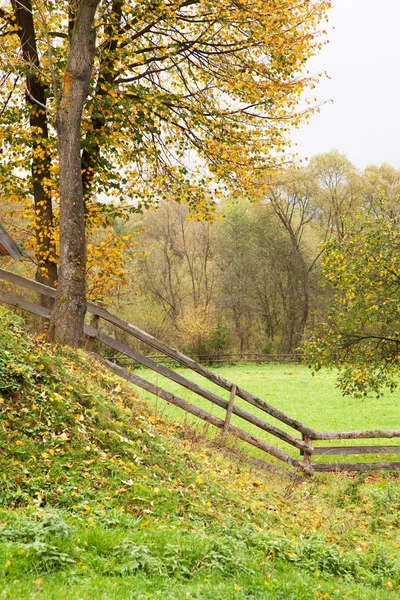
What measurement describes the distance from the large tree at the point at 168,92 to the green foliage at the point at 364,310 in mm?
3089

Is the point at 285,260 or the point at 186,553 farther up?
the point at 285,260

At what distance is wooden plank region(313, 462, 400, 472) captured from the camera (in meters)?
12.0

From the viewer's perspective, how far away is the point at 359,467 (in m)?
12.6

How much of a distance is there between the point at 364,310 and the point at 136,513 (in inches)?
352

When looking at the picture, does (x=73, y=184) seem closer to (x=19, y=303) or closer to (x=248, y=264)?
(x=19, y=303)

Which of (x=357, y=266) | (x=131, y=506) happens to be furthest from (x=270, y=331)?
(x=131, y=506)

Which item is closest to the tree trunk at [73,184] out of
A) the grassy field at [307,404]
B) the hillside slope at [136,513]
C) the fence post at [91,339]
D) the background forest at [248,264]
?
the fence post at [91,339]

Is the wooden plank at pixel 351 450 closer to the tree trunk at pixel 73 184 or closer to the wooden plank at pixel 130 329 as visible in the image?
the wooden plank at pixel 130 329

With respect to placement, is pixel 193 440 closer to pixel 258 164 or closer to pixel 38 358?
pixel 38 358

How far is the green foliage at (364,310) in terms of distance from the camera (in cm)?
1354

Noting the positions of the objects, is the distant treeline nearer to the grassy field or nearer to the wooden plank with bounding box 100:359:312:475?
the grassy field

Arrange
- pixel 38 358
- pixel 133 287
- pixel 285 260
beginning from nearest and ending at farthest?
1. pixel 38 358
2. pixel 133 287
3. pixel 285 260

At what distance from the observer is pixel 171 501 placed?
6.76 m

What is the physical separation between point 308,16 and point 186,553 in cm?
1232
